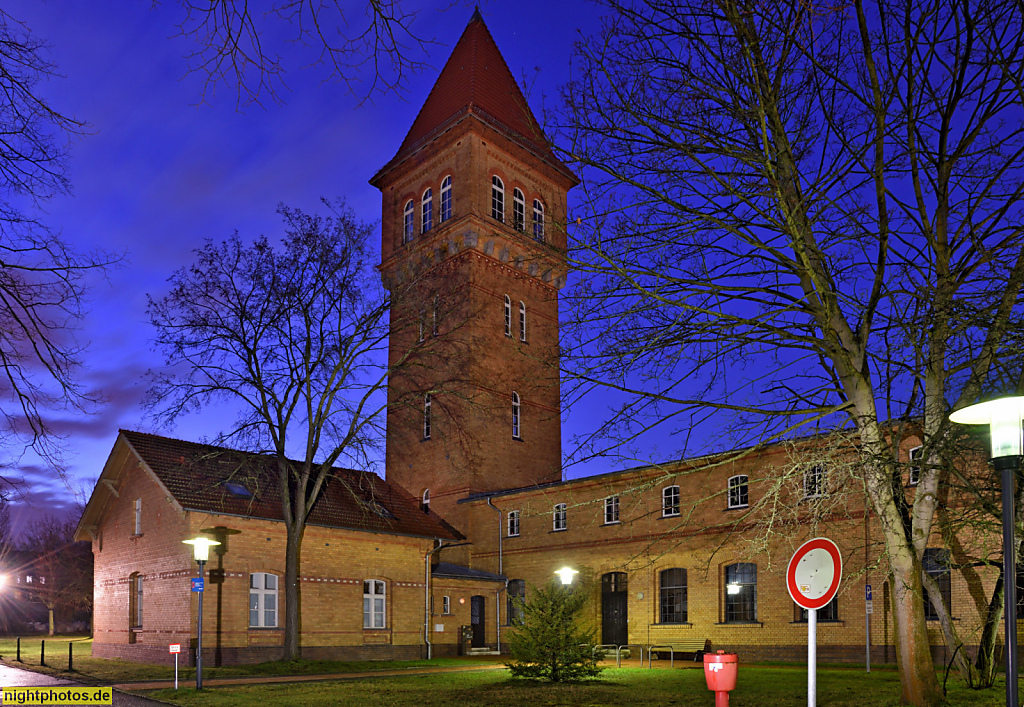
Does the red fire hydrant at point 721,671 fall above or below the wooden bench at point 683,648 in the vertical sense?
above

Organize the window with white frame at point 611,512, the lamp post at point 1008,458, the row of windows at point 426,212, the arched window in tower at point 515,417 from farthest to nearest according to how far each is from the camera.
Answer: the row of windows at point 426,212 < the arched window in tower at point 515,417 < the window with white frame at point 611,512 < the lamp post at point 1008,458

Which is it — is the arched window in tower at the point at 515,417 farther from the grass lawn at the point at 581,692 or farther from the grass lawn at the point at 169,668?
the grass lawn at the point at 581,692

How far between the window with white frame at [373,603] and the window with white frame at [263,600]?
11.0 ft

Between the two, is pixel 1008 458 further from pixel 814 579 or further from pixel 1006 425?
pixel 814 579

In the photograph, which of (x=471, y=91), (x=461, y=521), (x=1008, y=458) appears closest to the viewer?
(x=1008, y=458)

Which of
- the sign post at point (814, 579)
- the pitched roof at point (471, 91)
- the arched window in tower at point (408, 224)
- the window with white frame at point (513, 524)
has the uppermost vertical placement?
the pitched roof at point (471, 91)

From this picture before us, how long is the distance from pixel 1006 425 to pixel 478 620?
31037mm

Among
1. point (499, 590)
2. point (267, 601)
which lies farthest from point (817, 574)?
point (499, 590)

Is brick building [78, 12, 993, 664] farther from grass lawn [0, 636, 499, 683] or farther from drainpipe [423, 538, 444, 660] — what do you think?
grass lawn [0, 636, 499, 683]

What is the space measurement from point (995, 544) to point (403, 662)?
58.7 feet

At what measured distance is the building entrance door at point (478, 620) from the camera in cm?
3409

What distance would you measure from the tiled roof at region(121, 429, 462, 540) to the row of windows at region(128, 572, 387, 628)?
1.94m

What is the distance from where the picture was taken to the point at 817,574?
6.79 m

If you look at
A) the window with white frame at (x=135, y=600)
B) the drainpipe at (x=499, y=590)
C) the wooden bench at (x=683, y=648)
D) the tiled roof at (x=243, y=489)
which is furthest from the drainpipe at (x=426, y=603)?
the window with white frame at (x=135, y=600)
